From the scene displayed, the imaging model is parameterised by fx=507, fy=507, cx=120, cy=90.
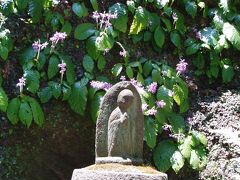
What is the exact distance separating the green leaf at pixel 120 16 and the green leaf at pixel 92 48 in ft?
1.05

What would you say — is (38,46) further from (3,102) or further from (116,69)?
(116,69)

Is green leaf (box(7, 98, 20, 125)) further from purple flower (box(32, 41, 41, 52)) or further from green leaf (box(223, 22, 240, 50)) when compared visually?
green leaf (box(223, 22, 240, 50))

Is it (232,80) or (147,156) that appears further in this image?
(232,80)

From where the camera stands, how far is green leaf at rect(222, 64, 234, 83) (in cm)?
549

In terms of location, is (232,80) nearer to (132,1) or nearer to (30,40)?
(132,1)

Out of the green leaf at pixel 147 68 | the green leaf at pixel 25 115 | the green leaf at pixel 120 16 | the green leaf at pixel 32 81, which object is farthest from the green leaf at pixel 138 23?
the green leaf at pixel 25 115

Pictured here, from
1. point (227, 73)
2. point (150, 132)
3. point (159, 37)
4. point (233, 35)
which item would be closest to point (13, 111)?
point (150, 132)

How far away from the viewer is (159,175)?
3.25 metres

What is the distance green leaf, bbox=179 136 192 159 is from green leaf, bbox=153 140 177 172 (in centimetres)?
7

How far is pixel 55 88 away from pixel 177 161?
129cm

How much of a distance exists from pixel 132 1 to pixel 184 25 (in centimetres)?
73

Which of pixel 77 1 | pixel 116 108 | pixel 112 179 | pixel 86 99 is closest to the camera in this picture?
pixel 112 179

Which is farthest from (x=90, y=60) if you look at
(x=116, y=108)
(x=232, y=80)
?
(x=232, y=80)

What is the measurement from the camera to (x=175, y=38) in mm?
5453
